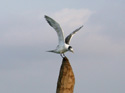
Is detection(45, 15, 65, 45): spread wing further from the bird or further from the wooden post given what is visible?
the wooden post

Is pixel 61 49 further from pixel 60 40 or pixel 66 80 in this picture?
pixel 66 80

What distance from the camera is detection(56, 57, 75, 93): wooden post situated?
55.6 feet

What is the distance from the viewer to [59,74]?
679 inches

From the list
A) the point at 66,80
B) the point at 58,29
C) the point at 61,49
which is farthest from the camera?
the point at 58,29

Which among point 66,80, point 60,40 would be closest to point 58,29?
point 60,40

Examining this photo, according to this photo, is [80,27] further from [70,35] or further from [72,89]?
[72,89]

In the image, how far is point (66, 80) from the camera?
17.0m

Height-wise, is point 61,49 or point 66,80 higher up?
point 61,49

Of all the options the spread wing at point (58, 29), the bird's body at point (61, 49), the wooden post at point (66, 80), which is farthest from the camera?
the spread wing at point (58, 29)

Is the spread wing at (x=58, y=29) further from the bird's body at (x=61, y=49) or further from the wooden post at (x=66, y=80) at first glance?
the wooden post at (x=66, y=80)

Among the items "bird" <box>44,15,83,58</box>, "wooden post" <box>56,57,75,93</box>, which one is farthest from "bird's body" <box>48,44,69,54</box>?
"wooden post" <box>56,57,75,93</box>

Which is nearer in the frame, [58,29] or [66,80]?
[66,80]

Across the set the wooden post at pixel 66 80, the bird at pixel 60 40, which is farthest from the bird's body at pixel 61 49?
the wooden post at pixel 66 80

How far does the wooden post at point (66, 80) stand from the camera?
1695 cm
